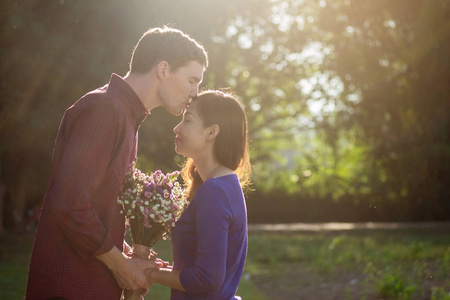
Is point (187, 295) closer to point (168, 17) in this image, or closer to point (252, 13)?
point (168, 17)

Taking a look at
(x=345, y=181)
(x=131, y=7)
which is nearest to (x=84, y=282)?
(x=131, y=7)

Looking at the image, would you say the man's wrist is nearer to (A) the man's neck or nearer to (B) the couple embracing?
(B) the couple embracing

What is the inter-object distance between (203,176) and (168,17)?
10.7 m

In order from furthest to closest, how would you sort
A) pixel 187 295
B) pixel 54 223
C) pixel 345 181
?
pixel 345 181, pixel 187 295, pixel 54 223

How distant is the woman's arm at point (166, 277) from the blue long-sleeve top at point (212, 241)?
0.05 meters

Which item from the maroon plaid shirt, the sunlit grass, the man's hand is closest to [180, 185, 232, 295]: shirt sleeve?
the man's hand

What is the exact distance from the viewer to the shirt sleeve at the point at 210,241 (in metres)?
2.93

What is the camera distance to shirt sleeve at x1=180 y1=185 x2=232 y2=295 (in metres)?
2.93

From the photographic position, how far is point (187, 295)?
10.3ft

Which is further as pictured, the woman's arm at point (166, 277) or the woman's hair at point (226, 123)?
the woman's hair at point (226, 123)

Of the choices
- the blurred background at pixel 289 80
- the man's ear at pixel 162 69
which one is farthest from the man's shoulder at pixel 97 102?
the blurred background at pixel 289 80

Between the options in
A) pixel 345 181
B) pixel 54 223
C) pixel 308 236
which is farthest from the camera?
pixel 345 181

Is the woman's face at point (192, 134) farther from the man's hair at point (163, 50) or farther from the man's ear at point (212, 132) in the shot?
the man's hair at point (163, 50)

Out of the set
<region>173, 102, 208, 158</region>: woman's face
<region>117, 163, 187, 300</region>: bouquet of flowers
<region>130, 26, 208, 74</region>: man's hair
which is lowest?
<region>117, 163, 187, 300</region>: bouquet of flowers
